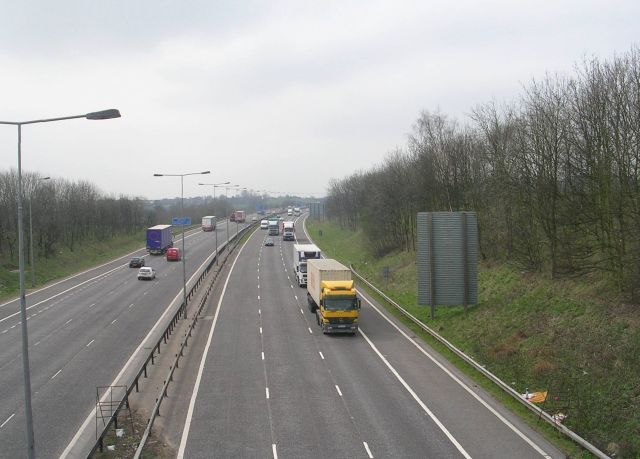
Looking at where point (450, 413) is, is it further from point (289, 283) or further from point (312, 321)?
point (289, 283)

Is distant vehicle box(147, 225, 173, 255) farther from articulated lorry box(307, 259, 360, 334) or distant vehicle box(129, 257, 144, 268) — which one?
articulated lorry box(307, 259, 360, 334)

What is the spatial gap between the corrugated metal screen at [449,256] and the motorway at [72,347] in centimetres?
1697

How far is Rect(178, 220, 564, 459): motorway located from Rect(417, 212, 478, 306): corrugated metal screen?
3557 millimetres

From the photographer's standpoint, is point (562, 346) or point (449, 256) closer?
point (562, 346)

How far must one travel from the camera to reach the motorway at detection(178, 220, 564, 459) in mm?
17500

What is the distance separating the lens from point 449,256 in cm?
3538

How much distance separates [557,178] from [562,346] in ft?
41.3

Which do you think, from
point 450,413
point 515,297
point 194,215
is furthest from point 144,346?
point 194,215

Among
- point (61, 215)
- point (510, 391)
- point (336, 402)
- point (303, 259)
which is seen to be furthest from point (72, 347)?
point (61, 215)

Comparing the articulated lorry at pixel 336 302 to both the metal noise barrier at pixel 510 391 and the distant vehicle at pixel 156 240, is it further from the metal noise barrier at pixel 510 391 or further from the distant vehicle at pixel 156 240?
the distant vehicle at pixel 156 240

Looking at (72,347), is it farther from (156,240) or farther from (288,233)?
(288,233)

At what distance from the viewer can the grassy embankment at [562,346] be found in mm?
18234

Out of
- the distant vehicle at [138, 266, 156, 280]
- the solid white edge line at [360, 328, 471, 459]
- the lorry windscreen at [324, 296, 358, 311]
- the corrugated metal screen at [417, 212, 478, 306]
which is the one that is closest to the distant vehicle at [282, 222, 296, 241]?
the distant vehicle at [138, 266, 156, 280]

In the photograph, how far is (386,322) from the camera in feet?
126
